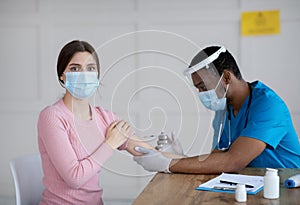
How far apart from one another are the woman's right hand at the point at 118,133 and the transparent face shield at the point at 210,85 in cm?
26

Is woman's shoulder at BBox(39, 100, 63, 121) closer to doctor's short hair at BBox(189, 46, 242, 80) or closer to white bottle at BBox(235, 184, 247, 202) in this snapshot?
doctor's short hair at BBox(189, 46, 242, 80)

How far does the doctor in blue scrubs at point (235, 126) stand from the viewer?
65.4 inches

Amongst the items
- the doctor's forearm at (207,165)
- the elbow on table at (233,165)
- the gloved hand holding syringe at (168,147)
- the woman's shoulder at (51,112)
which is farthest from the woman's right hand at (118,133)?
the elbow on table at (233,165)

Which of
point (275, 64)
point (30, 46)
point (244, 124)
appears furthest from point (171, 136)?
point (30, 46)

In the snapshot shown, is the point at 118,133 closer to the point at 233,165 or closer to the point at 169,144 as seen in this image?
the point at 169,144

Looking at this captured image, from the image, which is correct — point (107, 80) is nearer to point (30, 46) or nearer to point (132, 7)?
point (132, 7)

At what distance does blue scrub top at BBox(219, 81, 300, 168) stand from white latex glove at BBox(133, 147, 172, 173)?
1.06 ft

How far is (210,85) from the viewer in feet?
5.33

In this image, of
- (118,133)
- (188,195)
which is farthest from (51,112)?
(188,195)

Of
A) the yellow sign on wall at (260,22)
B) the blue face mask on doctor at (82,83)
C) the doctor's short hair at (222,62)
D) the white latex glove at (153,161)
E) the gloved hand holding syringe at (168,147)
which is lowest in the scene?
the white latex glove at (153,161)

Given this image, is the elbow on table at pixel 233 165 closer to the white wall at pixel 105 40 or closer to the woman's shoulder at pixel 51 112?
the woman's shoulder at pixel 51 112

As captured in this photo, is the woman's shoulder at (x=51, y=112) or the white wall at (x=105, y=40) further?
the white wall at (x=105, y=40)

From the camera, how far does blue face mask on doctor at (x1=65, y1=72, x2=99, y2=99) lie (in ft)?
4.95

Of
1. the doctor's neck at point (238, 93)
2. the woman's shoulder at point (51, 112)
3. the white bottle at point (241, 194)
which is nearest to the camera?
the white bottle at point (241, 194)
